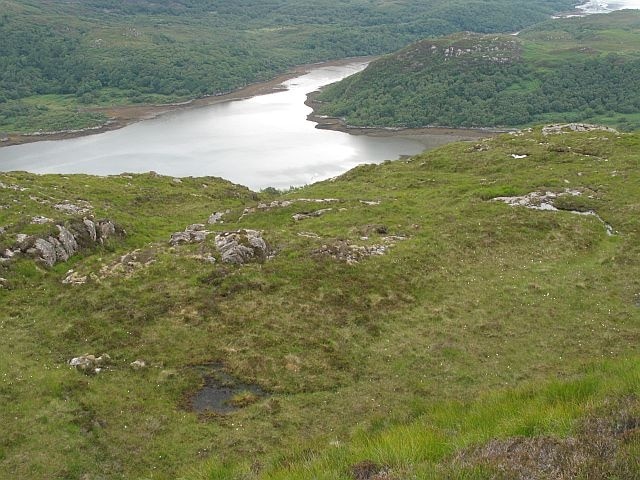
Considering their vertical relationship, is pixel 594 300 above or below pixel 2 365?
below

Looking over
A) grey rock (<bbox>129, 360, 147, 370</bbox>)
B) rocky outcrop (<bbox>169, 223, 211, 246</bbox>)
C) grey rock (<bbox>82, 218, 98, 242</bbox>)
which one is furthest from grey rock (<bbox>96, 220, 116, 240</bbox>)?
grey rock (<bbox>129, 360, 147, 370</bbox>)

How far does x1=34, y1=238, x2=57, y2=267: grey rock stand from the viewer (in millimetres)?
33906

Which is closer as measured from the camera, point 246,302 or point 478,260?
point 246,302

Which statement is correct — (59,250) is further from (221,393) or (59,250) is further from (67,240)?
(221,393)

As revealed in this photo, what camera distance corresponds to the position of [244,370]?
23.2 meters

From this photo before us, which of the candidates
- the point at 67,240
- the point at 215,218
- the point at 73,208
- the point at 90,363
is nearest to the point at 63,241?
the point at 67,240

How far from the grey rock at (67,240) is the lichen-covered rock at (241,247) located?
33.4 ft

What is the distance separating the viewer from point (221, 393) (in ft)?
72.5

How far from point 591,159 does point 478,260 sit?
27529 mm

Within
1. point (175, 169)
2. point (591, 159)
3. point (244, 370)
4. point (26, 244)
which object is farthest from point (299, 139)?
point (244, 370)

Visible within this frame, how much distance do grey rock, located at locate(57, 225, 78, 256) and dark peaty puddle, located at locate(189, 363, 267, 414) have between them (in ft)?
→ 58.3

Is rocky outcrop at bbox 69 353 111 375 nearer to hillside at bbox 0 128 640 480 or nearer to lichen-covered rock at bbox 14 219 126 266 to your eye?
hillside at bbox 0 128 640 480

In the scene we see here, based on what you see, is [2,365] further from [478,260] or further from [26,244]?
[478,260]

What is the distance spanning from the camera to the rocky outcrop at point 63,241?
3381cm
